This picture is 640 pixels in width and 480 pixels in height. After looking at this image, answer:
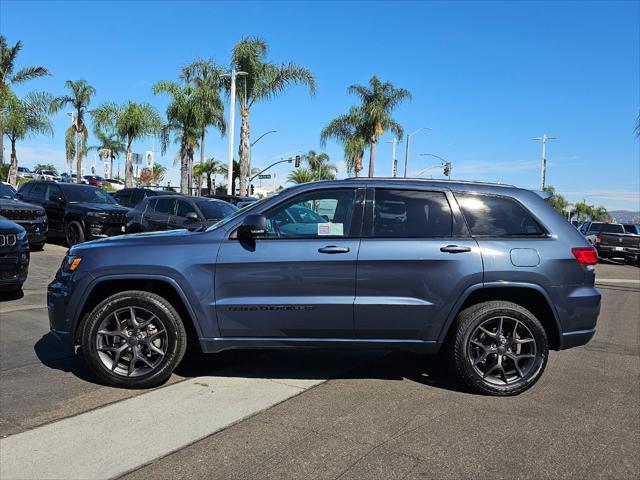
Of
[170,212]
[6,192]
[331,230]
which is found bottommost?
[331,230]

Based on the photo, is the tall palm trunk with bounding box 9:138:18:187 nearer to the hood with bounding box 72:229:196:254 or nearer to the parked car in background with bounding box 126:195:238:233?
the parked car in background with bounding box 126:195:238:233

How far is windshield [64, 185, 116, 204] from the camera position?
575 inches

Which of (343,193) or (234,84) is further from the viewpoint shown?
(234,84)

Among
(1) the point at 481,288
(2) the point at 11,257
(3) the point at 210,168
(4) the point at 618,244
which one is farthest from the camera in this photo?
(3) the point at 210,168

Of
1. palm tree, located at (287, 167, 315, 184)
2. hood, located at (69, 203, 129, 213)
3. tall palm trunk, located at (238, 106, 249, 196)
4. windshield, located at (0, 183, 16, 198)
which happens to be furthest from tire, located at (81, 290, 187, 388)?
palm tree, located at (287, 167, 315, 184)

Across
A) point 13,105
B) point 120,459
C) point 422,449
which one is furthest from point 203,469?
point 13,105

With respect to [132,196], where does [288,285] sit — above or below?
below

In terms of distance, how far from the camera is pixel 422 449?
11.6ft

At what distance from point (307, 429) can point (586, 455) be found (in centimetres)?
186

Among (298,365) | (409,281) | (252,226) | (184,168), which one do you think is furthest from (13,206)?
(184,168)

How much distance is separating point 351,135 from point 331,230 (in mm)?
36847

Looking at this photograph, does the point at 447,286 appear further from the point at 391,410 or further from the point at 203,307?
the point at 203,307

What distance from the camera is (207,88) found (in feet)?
114

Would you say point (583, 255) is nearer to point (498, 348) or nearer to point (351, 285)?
point (498, 348)
